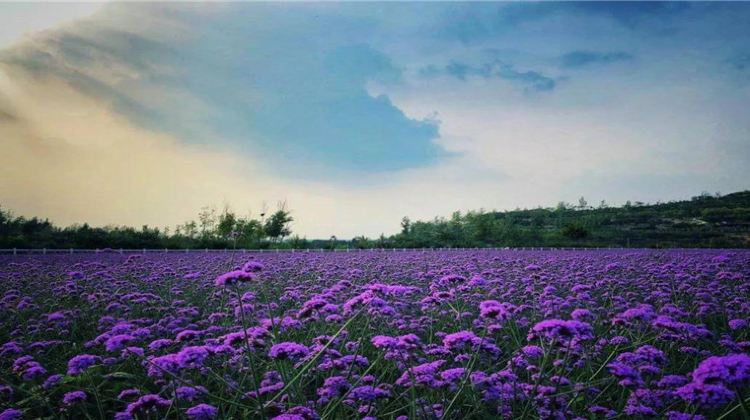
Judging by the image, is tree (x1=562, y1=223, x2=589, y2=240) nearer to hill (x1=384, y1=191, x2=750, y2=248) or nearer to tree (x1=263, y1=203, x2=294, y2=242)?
hill (x1=384, y1=191, x2=750, y2=248)

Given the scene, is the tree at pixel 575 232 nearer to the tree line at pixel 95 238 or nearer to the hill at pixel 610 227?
the hill at pixel 610 227

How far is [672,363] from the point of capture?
537cm

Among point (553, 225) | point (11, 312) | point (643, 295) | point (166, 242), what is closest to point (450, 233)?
point (166, 242)

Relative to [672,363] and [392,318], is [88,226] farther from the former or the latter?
[672,363]

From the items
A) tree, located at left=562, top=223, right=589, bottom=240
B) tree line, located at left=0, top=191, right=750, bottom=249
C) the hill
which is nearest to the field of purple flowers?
tree line, located at left=0, top=191, right=750, bottom=249

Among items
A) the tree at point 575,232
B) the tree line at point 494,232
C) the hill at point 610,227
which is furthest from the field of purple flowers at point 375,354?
the tree at point 575,232

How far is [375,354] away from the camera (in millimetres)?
5926

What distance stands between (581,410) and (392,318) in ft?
10.0

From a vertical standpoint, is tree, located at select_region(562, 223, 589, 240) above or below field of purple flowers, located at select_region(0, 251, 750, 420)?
above

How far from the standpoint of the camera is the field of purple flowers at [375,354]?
123 inches

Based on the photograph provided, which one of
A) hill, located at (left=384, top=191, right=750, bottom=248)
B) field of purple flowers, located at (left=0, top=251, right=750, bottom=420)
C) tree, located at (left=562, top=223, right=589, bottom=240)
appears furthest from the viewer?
tree, located at (left=562, top=223, right=589, bottom=240)

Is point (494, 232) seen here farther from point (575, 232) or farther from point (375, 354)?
point (375, 354)

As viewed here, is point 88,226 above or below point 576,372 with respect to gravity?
above

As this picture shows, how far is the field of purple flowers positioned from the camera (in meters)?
3.13
